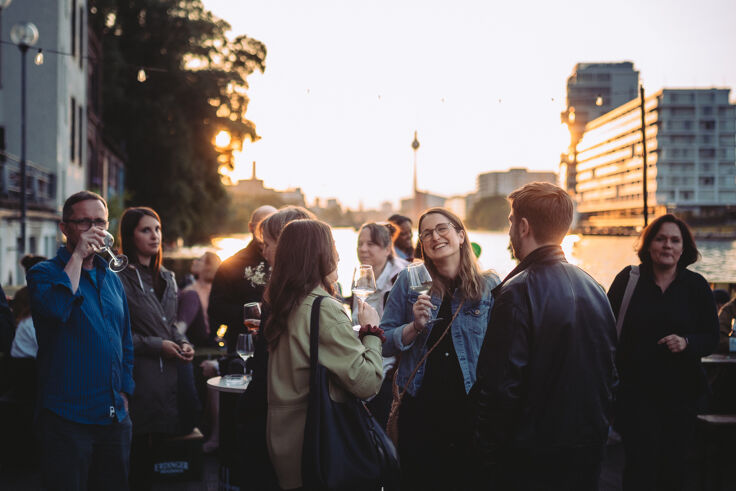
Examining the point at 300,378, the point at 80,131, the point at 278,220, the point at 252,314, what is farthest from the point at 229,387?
the point at 80,131

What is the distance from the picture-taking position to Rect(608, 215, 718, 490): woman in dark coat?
4148mm

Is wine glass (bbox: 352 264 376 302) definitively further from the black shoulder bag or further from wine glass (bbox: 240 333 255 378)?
wine glass (bbox: 240 333 255 378)

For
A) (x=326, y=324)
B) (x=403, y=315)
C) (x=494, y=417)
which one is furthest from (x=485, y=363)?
(x=403, y=315)

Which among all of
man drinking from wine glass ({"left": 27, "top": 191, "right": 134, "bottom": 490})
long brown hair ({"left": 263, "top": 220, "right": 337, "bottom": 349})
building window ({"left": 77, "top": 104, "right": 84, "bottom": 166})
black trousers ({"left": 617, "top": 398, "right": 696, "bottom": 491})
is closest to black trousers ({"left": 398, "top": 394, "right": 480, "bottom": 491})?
long brown hair ({"left": 263, "top": 220, "right": 337, "bottom": 349})

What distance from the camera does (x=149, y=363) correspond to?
4230 mm

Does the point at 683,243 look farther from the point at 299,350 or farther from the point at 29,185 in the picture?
the point at 29,185

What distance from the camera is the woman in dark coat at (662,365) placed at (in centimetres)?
415

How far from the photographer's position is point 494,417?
267 centimetres

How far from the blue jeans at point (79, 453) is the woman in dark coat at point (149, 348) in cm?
77

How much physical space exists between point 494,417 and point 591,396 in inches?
15.9

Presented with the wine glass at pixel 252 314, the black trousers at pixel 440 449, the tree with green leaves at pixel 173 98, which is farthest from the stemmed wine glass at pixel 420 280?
the tree with green leaves at pixel 173 98

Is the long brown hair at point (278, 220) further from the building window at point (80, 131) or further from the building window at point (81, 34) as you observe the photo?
the building window at point (80, 131)

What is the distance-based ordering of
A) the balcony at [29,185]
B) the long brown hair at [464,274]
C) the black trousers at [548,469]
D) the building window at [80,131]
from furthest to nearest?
the building window at [80,131] < the balcony at [29,185] < the long brown hair at [464,274] < the black trousers at [548,469]

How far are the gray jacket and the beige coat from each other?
180 centimetres
